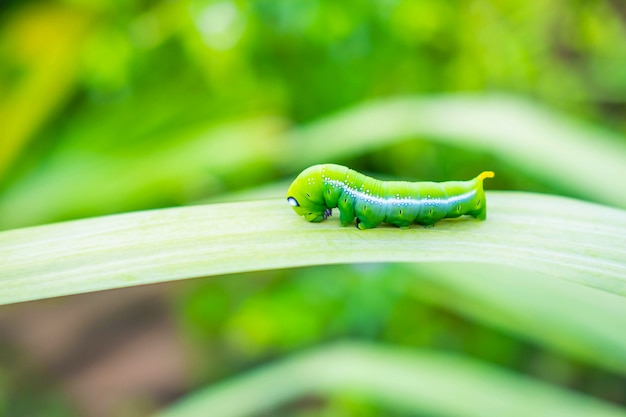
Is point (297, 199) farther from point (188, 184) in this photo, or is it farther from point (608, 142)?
point (188, 184)

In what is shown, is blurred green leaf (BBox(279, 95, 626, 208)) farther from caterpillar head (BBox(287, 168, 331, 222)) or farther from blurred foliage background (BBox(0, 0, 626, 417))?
caterpillar head (BBox(287, 168, 331, 222))

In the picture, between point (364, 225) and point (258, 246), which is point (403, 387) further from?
point (258, 246)

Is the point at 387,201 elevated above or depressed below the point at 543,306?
Answer: above

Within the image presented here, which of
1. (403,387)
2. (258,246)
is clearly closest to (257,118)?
(403,387)

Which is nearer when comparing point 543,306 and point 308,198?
point 308,198

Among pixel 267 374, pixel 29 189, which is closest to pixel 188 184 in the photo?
pixel 29 189

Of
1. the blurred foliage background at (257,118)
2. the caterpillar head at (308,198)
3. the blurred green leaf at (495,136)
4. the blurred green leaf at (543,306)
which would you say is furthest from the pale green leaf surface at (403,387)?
the caterpillar head at (308,198)

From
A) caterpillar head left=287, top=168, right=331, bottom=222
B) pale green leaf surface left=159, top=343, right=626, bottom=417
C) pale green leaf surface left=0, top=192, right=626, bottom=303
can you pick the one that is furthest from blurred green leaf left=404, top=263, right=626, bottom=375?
caterpillar head left=287, top=168, right=331, bottom=222
